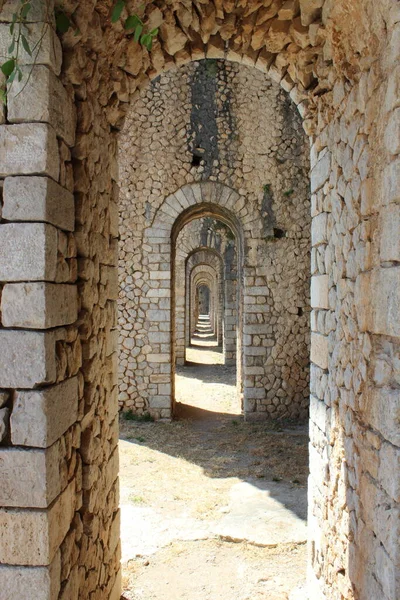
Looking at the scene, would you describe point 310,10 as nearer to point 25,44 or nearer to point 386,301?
point 25,44

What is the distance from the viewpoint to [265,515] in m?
4.73

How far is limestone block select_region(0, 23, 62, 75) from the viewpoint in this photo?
6.73 feet

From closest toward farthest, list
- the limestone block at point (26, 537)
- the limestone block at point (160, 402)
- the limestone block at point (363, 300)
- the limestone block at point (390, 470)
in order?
the limestone block at point (390, 470), the limestone block at point (26, 537), the limestone block at point (363, 300), the limestone block at point (160, 402)

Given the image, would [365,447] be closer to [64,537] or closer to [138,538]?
[64,537]

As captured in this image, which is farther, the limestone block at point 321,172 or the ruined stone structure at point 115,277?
the limestone block at point 321,172

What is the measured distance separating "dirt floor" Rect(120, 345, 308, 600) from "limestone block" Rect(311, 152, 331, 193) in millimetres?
2985

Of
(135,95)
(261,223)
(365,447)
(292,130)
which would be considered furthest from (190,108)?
(365,447)

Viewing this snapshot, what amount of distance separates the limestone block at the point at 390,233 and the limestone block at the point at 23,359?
1.52 metres

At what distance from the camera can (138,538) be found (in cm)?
434

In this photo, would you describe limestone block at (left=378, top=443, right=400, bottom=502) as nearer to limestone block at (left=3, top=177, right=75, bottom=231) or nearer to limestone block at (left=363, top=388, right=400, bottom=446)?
limestone block at (left=363, top=388, right=400, bottom=446)

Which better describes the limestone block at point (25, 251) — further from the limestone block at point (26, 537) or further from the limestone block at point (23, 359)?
the limestone block at point (26, 537)

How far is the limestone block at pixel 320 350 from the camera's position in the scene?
3.08 metres

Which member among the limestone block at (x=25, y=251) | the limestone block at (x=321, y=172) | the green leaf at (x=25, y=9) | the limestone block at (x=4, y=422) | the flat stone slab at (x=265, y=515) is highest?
the green leaf at (x=25, y=9)

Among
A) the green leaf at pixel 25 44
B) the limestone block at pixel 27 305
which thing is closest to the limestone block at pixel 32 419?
the limestone block at pixel 27 305
